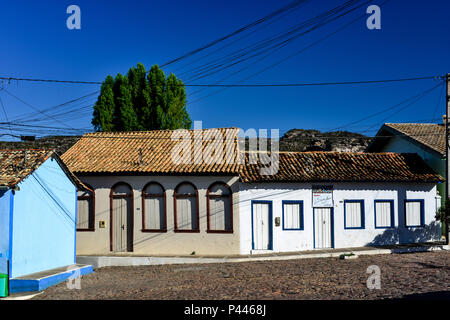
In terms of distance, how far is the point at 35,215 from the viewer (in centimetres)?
1503

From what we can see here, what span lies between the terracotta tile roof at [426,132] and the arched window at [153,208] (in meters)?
13.9

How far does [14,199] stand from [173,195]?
7370 mm

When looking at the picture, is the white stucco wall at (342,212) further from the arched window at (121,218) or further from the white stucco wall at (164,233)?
the arched window at (121,218)

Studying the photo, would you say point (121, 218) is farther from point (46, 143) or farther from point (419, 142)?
point (46, 143)

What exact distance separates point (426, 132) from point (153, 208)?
1638 centimetres

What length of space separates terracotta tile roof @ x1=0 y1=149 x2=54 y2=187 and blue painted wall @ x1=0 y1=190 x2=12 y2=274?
17.7 inches

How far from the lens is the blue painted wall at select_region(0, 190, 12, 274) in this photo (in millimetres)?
13648

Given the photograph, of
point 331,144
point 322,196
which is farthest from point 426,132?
point 331,144

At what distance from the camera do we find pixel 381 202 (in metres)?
21.0

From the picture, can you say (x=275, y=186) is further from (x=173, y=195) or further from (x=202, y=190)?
(x=173, y=195)

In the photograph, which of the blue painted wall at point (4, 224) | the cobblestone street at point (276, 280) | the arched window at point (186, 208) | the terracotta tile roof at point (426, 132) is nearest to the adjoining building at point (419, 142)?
the terracotta tile roof at point (426, 132)

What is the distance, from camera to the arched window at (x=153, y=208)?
65.6 ft

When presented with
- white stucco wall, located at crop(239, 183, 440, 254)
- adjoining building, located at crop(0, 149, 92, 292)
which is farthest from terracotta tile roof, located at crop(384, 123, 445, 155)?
adjoining building, located at crop(0, 149, 92, 292)
